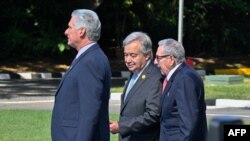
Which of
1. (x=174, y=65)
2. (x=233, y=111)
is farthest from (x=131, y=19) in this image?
(x=174, y=65)

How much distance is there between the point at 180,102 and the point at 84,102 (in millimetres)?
829

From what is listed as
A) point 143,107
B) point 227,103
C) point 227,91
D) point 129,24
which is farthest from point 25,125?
point 129,24

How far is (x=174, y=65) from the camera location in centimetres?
489

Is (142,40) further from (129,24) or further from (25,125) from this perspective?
(129,24)

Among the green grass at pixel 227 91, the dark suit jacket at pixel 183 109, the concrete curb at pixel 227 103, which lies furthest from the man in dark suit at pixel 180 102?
the green grass at pixel 227 91

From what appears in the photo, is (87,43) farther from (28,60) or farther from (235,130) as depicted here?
(28,60)

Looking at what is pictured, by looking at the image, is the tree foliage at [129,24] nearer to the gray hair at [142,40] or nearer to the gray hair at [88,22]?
the gray hair at [142,40]

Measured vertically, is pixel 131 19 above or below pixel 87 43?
below

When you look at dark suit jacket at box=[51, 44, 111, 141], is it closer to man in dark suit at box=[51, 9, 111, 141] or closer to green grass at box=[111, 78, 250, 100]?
man in dark suit at box=[51, 9, 111, 141]

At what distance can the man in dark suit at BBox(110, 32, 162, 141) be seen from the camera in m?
4.80

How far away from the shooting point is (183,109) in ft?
15.3

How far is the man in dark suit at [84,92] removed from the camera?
13.5 feet

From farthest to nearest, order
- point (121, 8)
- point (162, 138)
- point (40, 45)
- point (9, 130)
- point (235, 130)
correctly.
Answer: point (121, 8) → point (40, 45) → point (9, 130) → point (162, 138) → point (235, 130)

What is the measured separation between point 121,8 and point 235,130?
Result: 2622 cm
